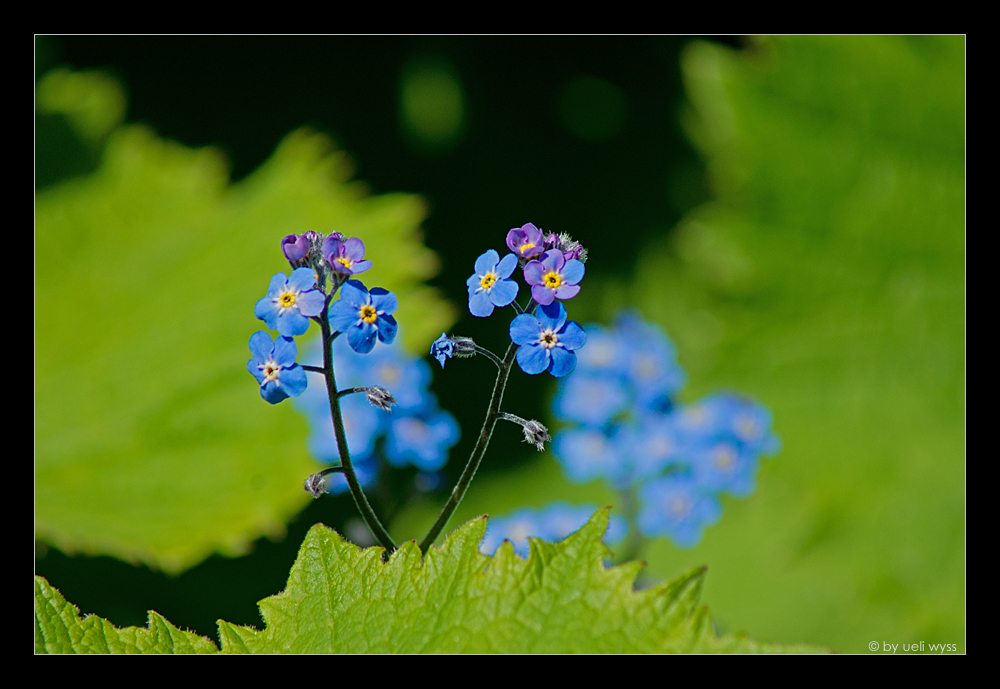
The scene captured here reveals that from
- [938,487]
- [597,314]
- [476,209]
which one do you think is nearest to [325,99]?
[476,209]

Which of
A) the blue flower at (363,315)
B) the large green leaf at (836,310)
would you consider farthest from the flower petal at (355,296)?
the large green leaf at (836,310)

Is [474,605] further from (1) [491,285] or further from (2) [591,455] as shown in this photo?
(2) [591,455]

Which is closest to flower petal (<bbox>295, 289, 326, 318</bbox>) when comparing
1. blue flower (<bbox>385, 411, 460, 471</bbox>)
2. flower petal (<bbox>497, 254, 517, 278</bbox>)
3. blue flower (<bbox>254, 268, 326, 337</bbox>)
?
blue flower (<bbox>254, 268, 326, 337</bbox>)

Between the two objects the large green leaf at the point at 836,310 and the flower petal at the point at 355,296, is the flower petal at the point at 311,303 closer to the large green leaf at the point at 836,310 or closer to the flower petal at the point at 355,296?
the flower petal at the point at 355,296

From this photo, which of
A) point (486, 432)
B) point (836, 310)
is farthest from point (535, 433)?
point (836, 310)

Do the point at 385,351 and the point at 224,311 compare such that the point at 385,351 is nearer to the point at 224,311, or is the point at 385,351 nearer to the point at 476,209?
the point at 224,311

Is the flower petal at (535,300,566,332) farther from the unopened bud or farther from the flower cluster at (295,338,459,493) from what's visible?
the flower cluster at (295,338,459,493)
